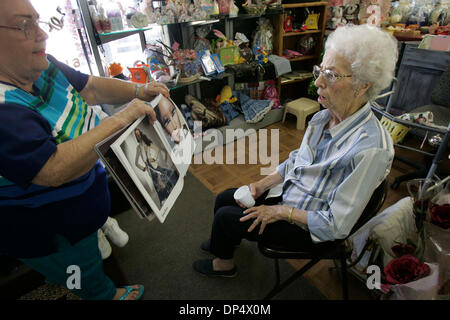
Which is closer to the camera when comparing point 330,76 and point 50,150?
point 50,150

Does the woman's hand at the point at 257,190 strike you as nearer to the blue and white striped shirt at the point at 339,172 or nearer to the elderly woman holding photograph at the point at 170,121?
the blue and white striped shirt at the point at 339,172

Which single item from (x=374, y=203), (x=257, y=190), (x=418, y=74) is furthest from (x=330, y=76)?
(x=418, y=74)

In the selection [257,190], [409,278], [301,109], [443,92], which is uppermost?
[443,92]

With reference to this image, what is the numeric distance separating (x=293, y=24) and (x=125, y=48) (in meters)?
2.32

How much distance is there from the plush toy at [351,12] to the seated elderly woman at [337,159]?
3130mm

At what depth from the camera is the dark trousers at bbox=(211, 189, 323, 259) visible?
1.14 m

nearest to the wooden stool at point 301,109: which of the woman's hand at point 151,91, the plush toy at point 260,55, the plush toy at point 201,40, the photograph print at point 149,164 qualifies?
the plush toy at point 260,55

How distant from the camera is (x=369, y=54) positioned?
1000 millimetres

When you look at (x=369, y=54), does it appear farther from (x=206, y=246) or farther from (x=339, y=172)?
(x=206, y=246)

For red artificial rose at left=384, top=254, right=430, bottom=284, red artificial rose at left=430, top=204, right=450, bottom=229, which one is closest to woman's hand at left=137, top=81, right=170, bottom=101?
red artificial rose at left=384, top=254, right=430, bottom=284

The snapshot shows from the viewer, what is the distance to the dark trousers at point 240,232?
1.14 metres

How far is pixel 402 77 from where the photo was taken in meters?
3.15

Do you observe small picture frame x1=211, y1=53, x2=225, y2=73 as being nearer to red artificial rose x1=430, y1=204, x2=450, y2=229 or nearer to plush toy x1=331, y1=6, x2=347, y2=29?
plush toy x1=331, y1=6, x2=347, y2=29

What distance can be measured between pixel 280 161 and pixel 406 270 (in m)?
1.76
